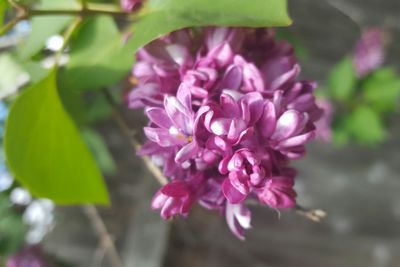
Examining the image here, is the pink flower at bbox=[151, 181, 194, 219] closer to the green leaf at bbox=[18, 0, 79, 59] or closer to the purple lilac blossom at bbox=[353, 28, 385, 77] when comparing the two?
the green leaf at bbox=[18, 0, 79, 59]

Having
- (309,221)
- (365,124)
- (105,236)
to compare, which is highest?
(105,236)

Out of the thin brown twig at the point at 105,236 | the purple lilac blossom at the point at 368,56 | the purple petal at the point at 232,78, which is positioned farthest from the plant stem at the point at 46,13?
the purple lilac blossom at the point at 368,56

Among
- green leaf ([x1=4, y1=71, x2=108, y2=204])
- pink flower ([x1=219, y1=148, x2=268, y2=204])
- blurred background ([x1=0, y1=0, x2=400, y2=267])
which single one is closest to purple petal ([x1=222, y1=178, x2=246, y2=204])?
pink flower ([x1=219, y1=148, x2=268, y2=204])

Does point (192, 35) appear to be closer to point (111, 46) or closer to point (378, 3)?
point (111, 46)

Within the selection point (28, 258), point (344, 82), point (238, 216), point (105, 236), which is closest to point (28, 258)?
point (28, 258)

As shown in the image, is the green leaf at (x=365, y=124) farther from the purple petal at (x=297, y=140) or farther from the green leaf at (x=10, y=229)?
the purple petal at (x=297, y=140)

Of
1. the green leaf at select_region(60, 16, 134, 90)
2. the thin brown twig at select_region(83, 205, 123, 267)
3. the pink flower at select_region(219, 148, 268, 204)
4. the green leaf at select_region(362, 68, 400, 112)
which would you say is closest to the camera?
the pink flower at select_region(219, 148, 268, 204)

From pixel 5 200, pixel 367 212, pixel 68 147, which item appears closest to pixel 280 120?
pixel 68 147

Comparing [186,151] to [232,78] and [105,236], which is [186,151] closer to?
[232,78]
